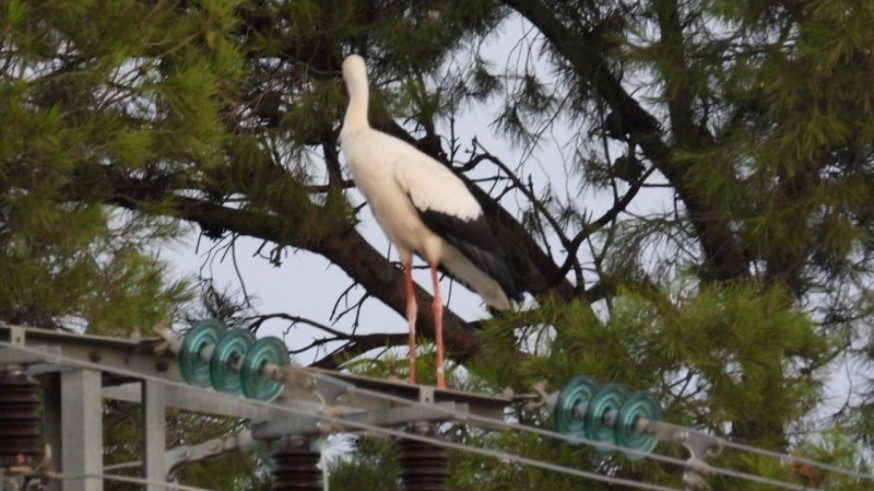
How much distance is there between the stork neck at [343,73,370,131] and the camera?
19.5 ft

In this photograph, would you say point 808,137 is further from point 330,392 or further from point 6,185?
point 330,392

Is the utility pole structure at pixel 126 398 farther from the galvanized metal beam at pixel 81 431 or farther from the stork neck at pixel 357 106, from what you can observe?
the stork neck at pixel 357 106

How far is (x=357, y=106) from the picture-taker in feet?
19.6

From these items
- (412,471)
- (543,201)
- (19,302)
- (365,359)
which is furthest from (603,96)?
(412,471)

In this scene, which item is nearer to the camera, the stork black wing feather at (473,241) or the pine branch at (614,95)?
the stork black wing feather at (473,241)

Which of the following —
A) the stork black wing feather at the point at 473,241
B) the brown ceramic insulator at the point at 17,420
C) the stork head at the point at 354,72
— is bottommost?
the brown ceramic insulator at the point at 17,420

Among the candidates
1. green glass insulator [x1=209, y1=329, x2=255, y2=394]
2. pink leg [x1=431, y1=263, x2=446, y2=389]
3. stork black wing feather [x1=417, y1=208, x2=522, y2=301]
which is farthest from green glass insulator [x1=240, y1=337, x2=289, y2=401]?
stork black wing feather [x1=417, y1=208, x2=522, y2=301]

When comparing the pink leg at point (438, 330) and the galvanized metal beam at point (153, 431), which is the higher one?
the pink leg at point (438, 330)

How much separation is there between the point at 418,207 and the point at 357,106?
31 centimetres

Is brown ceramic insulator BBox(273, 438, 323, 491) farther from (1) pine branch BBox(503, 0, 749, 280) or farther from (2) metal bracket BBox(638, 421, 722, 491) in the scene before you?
(1) pine branch BBox(503, 0, 749, 280)

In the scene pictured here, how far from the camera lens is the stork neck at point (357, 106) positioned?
19.5 ft

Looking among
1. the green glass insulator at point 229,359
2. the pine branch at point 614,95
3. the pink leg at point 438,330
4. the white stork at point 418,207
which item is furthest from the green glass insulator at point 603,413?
the pine branch at point 614,95

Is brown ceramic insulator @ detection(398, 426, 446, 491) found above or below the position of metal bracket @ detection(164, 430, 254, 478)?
below

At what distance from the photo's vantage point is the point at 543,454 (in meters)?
5.80
